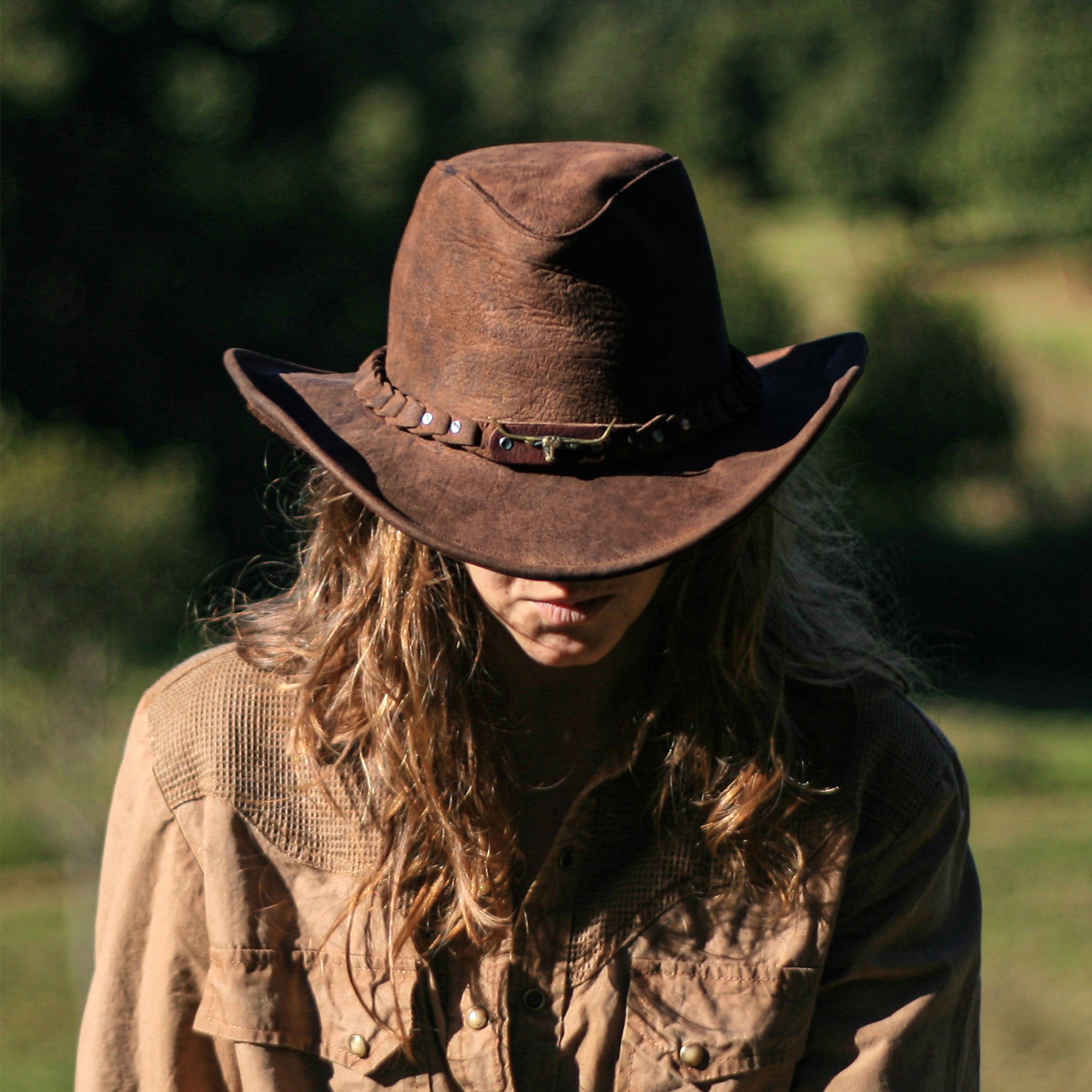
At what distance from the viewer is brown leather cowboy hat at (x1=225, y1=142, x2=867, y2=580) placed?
1.19 meters

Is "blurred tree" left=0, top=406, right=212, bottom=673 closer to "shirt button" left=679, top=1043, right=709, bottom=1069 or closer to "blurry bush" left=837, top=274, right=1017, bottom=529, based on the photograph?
"shirt button" left=679, top=1043, right=709, bottom=1069

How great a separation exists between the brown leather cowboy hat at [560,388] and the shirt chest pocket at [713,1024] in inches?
21.2

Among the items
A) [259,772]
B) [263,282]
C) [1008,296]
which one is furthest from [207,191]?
[1008,296]

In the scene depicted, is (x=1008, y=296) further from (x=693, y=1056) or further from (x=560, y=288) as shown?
(x=560, y=288)

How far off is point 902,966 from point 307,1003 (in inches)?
25.3

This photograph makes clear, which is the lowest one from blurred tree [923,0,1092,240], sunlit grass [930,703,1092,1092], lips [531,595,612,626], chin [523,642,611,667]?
sunlit grass [930,703,1092,1092]

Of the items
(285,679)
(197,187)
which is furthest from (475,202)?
(197,187)

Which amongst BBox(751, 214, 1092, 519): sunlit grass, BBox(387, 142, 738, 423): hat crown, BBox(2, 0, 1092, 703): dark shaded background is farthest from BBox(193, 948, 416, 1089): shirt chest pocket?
BBox(751, 214, 1092, 519): sunlit grass

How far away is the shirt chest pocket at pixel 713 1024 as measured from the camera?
143 cm

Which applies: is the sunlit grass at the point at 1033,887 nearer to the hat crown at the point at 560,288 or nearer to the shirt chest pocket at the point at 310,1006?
the shirt chest pocket at the point at 310,1006

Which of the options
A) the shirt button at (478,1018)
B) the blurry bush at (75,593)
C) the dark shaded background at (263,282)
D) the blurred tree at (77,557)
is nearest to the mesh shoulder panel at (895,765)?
the shirt button at (478,1018)

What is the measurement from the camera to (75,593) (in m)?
5.56

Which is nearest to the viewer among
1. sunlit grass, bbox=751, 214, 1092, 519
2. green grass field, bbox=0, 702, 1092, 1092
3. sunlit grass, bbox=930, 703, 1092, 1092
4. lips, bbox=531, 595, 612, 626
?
lips, bbox=531, 595, 612, 626

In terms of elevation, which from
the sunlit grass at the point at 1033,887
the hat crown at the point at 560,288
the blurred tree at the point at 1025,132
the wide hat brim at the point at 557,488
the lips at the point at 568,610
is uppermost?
the hat crown at the point at 560,288
